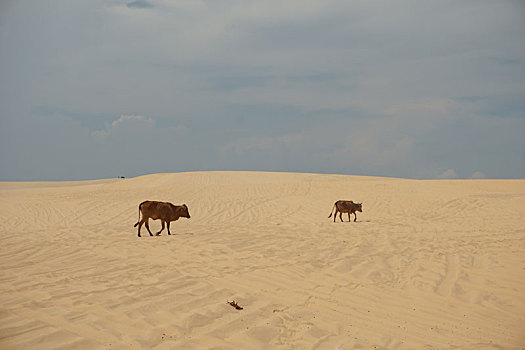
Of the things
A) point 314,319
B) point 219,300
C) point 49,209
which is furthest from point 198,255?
point 49,209

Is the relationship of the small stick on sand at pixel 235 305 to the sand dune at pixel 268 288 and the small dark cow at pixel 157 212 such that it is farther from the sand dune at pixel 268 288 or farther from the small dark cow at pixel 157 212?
the small dark cow at pixel 157 212

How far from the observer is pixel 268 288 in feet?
23.9

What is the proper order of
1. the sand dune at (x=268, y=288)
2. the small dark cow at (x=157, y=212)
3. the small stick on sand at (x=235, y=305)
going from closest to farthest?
the sand dune at (x=268, y=288) → the small stick on sand at (x=235, y=305) → the small dark cow at (x=157, y=212)

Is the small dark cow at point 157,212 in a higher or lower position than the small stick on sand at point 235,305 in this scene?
higher

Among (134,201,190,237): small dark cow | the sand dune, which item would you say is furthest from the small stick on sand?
(134,201,190,237): small dark cow

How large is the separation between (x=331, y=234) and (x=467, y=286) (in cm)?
620

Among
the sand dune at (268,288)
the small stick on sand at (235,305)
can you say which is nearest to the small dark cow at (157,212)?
the sand dune at (268,288)

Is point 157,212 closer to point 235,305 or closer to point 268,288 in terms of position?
point 268,288

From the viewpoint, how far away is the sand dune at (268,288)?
5188 mm

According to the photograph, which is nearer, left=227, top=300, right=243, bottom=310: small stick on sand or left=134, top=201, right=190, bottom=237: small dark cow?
left=227, top=300, right=243, bottom=310: small stick on sand

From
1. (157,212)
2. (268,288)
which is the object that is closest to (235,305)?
(268,288)

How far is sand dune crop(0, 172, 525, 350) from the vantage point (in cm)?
519

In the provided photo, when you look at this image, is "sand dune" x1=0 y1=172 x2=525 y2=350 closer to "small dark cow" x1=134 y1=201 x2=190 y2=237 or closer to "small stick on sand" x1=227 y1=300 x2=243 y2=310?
"small stick on sand" x1=227 y1=300 x2=243 y2=310

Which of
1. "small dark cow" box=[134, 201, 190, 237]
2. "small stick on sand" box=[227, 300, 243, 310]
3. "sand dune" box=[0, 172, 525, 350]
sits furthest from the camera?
"small dark cow" box=[134, 201, 190, 237]
